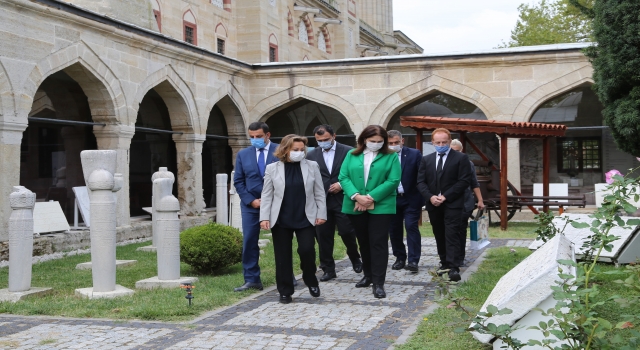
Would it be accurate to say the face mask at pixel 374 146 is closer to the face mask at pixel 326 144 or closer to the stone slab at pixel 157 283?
the face mask at pixel 326 144

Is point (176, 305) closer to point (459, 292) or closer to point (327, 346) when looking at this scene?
point (327, 346)

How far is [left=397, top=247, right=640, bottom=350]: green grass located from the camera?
179 inches

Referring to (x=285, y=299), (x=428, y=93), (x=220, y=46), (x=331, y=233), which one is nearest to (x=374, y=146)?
(x=331, y=233)

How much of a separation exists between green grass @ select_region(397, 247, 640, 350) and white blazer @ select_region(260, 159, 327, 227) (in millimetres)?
1359

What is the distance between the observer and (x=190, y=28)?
67.6ft

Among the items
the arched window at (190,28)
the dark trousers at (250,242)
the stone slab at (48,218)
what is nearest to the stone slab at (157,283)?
the dark trousers at (250,242)

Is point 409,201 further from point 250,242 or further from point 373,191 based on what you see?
point 250,242

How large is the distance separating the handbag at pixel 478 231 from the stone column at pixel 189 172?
812cm

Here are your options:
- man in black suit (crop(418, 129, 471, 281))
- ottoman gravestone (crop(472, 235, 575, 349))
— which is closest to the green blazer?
man in black suit (crop(418, 129, 471, 281))

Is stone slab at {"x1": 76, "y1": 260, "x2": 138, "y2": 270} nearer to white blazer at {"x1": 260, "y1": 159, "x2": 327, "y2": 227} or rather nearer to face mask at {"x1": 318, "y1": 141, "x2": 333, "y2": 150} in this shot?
face mask at {"x1": 318, "y1": 141, "x2": 333, "y2": 150}

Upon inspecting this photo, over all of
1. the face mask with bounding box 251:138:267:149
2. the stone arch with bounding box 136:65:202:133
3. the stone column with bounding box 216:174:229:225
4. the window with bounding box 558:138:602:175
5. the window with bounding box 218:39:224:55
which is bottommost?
→ the stone column with bounding box 216:174:229:225

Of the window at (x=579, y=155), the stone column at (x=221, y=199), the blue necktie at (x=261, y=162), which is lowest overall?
the stone column at (x=221, y=199)

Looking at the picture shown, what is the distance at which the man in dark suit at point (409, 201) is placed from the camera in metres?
7.99

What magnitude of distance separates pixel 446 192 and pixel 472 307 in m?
1.81
